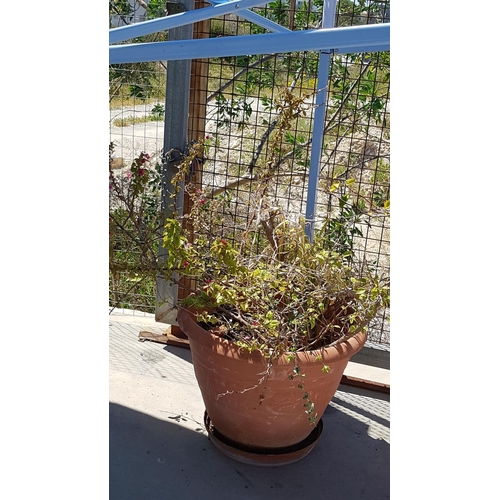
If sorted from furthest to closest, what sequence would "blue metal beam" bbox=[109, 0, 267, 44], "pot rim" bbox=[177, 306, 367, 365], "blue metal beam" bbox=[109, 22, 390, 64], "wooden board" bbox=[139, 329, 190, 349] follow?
1. "wooden board" bbox=[139, 329, 190, 349]
2. "pot rim" bbox=[177, 306, 367, 365]
3. "blue metal beam" bbox=[109, 0, 267, 44]
4. "blue metal beam" bbox=[109, 22, 390, 64]

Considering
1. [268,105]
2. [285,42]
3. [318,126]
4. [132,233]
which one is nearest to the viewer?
[285,42]

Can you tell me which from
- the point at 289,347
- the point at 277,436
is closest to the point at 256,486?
the point at 277,436

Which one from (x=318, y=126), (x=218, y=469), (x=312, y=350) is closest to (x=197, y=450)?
(x=218, y=469)

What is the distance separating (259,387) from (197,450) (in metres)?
0.45

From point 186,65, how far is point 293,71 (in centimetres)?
55

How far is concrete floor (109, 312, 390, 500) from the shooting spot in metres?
1.95

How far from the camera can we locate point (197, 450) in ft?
7.02

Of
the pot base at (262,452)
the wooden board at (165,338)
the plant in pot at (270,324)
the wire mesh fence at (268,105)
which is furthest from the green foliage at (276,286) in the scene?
the wooden board at (165,338)

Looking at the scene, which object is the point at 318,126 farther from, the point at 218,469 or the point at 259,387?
the point at 218,469

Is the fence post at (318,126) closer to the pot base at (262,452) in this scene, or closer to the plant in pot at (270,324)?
the plant in pot at (270,324)

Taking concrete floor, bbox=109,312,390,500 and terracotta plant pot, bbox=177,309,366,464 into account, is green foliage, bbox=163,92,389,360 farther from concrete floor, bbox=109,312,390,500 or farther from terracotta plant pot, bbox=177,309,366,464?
concrete floor, bbox=109,312,390,500

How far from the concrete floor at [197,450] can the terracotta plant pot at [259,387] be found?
12 cm

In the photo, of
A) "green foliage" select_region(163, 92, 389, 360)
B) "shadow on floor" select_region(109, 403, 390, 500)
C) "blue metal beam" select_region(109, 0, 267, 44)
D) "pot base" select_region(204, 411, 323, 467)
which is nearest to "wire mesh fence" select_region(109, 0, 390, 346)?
"green foliage" select_region(163, 92, 389, 360)
